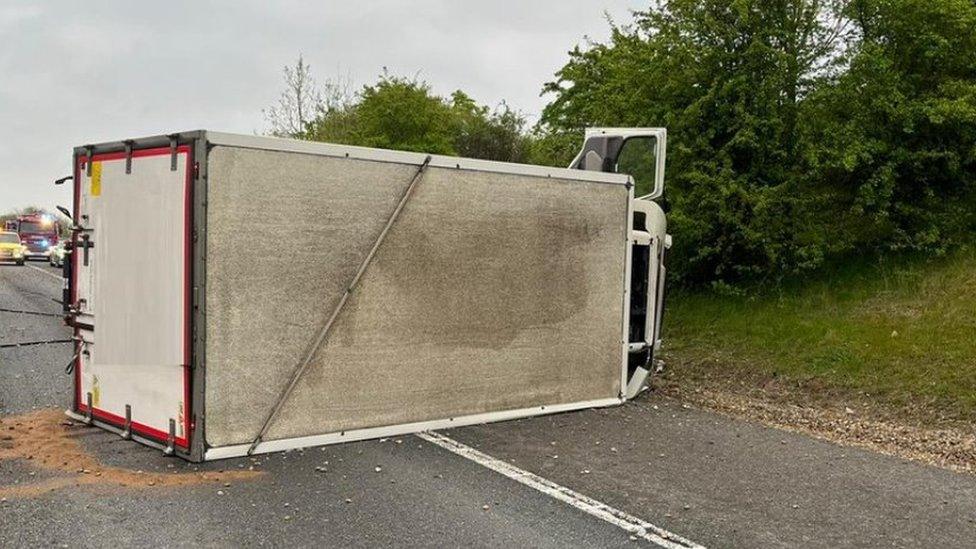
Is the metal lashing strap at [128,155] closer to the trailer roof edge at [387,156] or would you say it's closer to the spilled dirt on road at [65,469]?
the trailer roof edge at [387,156]

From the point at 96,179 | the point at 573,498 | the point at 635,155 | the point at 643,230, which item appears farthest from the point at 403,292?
the point at 635,155

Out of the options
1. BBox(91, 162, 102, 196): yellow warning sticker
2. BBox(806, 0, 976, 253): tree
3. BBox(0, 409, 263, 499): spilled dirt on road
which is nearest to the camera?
BBox(0, 409, 263, 499): spilled dirt on road

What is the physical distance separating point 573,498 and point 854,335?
648 cm

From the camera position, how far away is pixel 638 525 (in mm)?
4684

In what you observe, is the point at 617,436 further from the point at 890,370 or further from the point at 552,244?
the point at 890,370

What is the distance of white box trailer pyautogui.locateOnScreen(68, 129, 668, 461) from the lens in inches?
219

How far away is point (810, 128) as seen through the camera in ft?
38.5

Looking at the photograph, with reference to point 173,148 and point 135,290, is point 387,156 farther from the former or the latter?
point 135,290

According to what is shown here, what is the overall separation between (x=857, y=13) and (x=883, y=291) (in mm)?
4235

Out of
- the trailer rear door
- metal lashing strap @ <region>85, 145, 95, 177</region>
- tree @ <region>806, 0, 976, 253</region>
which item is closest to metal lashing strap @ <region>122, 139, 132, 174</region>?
the trailer rear door

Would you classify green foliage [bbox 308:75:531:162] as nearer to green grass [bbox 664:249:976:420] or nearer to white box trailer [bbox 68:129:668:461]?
green grass [bbox 664:249:976:420]

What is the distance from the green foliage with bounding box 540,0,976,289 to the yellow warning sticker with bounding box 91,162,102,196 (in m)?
8.08

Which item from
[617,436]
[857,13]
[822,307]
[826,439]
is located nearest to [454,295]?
[617,436]

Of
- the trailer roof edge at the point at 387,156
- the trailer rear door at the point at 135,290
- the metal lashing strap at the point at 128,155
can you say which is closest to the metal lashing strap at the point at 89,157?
the trailer rear door at the point at 135,290
